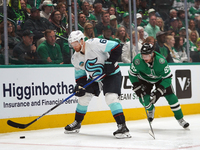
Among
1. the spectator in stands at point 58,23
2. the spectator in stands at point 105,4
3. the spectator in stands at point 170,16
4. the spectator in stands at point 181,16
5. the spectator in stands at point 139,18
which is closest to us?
the spectator in stands at point 58,23

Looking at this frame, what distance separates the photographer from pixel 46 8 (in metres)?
5.15

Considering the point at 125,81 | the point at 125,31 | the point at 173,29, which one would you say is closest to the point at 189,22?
the point at 173,29

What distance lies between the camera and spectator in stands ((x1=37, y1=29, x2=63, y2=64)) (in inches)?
199

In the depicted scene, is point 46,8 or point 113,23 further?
point 113,23

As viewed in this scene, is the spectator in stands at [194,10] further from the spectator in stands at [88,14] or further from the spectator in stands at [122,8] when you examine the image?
the spectator in stands at [88,14]

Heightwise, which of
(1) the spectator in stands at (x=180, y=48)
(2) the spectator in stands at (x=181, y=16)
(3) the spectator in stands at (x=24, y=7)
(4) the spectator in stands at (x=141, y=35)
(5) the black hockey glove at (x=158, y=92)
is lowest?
(5) the black hockey glove at (x=158, y=92)

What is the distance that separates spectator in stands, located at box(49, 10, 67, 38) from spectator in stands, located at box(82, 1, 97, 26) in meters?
0.45

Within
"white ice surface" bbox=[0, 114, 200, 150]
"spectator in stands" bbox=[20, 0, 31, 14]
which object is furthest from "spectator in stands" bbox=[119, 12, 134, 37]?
"white ice surface" bbox=[0, 114, 200, 150]

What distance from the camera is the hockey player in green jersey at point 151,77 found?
401 cm

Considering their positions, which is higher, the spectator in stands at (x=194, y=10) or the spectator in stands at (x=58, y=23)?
the spectator in stands at (x=194, y=10)

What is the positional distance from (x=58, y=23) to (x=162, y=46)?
2194 mm

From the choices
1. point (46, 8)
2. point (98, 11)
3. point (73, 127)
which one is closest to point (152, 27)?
point (98, 11)

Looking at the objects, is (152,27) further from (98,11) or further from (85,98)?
(85,98)

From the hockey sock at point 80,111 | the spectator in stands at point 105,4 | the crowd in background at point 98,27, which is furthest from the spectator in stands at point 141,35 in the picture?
the hockey sock at point 80,111
